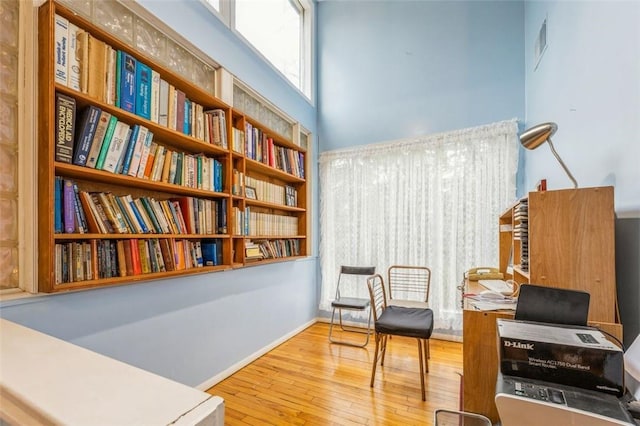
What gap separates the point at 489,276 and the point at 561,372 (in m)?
1.75

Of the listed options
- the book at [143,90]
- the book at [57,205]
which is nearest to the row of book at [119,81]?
the book at [143,90]

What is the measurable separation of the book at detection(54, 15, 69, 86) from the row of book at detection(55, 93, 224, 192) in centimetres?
9

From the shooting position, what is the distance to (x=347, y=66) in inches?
139

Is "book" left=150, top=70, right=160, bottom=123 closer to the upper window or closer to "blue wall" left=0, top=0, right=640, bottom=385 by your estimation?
"blue wall" left=0, top=0, right=640, bottom=385

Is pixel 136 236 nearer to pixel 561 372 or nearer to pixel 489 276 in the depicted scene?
pixel 561 372

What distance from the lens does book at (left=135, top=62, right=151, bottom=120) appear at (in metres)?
1.58

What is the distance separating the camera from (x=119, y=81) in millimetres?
1490

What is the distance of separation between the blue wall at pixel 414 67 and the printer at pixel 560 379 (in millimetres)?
2596

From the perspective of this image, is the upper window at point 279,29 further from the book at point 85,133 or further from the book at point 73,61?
the book at point 85,133

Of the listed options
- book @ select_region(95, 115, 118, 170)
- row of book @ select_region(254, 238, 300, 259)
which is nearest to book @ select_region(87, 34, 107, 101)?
book @ select_region(95, 115, 118, 170)

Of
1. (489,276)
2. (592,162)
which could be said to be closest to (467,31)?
(592,162)

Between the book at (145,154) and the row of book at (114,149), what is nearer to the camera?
the row of book at (114,149)

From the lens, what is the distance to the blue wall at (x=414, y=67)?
283cm

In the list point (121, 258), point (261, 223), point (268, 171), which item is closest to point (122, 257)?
point (121, 258)
